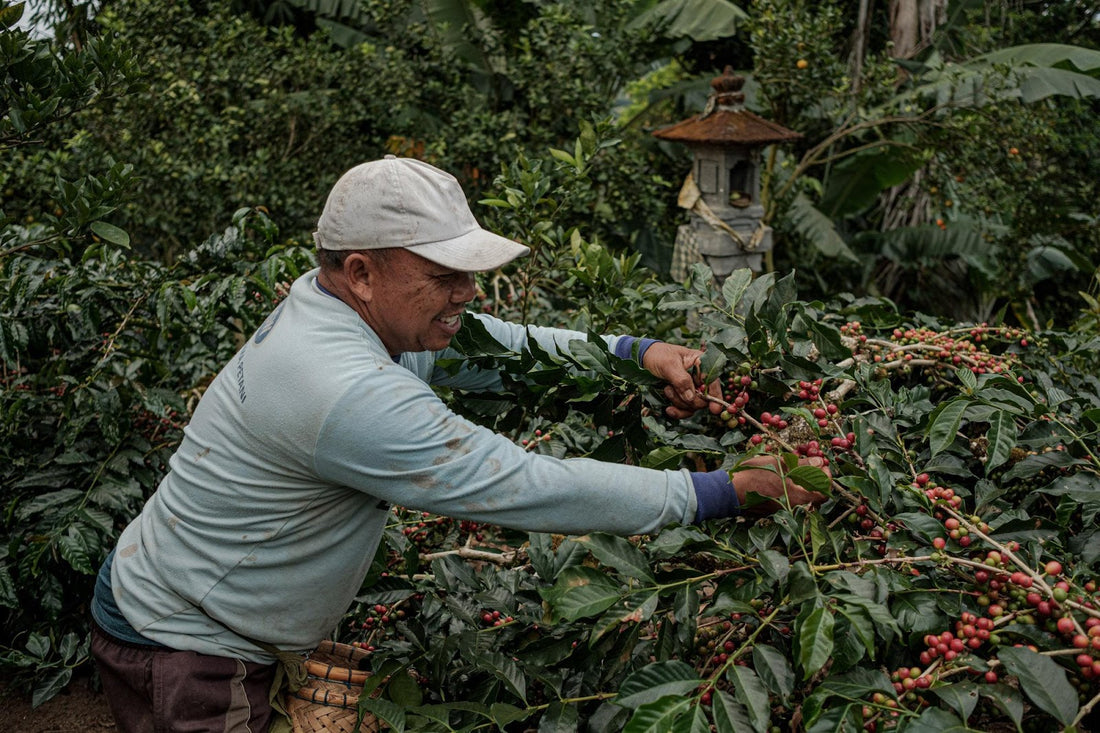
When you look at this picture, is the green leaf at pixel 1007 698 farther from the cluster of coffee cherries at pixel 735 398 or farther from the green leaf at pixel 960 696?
the cluster of coffee cherries at pixel 735 398

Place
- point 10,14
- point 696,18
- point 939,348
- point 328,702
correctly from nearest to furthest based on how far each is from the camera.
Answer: point 328,702 → point 939,348 → point 10,14 → point 696,18

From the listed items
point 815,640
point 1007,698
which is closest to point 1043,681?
point 1007,698

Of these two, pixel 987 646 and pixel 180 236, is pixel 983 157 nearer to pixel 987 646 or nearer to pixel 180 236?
pixel 180 236

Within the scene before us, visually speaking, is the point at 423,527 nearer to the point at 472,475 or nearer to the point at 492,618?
the point at 492,618

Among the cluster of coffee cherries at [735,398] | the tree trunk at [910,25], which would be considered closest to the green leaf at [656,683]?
the cluster of coffee cherries at [735,398]

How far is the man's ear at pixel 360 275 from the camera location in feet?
5.92

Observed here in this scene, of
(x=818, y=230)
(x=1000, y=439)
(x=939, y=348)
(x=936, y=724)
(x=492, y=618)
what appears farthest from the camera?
(x=818, y=230)

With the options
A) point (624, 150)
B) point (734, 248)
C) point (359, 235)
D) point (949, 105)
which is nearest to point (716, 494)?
point (359, 235)

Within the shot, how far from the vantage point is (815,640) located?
1.38 meters

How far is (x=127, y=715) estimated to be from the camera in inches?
79.0

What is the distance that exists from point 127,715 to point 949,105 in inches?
282

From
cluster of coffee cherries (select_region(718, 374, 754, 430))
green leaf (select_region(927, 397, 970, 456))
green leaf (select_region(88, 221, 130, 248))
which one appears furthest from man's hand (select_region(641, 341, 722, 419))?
green leaf (select_region(88, 221, 130, 248))

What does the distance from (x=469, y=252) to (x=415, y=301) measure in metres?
0.14

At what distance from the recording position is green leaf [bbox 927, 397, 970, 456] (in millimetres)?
1741
